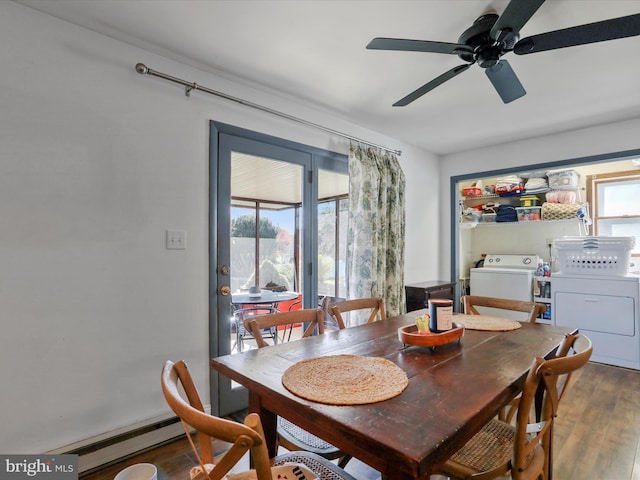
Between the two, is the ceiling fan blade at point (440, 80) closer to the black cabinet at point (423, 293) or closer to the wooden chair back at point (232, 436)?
the wooden chair back at point (232, 436)

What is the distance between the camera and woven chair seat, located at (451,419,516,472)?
1.21m

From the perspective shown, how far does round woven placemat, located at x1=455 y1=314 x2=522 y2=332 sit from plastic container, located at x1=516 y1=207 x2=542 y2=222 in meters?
3.29

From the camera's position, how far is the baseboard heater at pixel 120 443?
5.87 ft

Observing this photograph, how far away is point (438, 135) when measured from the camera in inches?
146

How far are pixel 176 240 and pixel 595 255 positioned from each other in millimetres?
4167

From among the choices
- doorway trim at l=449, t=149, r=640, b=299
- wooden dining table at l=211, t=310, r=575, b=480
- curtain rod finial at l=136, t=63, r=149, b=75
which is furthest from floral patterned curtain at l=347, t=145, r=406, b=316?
curtain rod finial at l=136, t=63, r=149, b=75

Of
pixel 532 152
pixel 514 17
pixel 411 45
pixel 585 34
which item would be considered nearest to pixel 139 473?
pixel 411 45

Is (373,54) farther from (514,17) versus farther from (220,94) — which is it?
(220,94)

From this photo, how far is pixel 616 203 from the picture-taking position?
4.46 meters

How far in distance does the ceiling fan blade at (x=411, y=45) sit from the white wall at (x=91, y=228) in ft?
4.06

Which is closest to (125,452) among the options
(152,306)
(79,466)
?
(79,466)

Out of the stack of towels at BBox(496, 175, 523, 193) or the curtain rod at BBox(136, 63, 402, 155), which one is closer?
the curtain rod at BBox(136, 63, 402, 155)

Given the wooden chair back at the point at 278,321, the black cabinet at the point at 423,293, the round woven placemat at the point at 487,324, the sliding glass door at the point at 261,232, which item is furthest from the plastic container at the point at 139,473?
the black cabinet at the point at 423,293

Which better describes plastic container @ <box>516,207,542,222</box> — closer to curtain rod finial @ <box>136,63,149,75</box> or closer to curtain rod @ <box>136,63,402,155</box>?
curtain rod @ <box>136,63,402,155</box>
